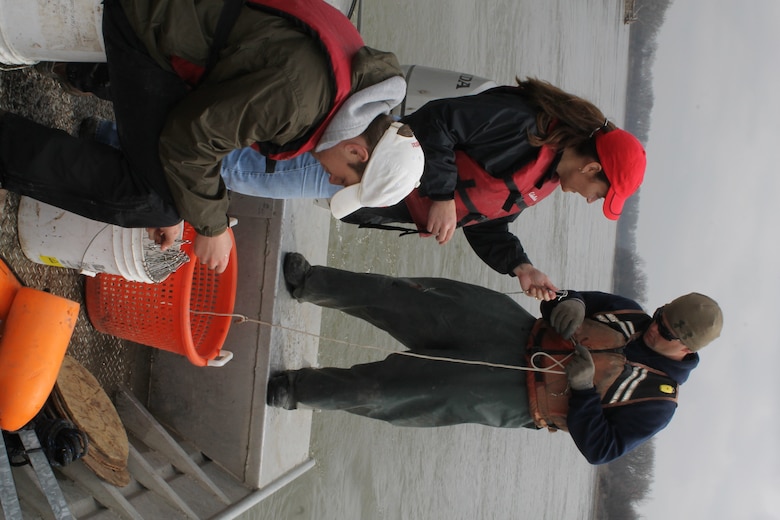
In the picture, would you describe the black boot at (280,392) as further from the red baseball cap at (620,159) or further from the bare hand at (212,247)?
the red baseball cap at (620,159)

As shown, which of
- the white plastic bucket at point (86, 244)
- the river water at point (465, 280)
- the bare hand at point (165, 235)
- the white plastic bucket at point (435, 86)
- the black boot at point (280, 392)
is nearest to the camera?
the bare hand at point (165, 235)

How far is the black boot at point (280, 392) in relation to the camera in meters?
2.30

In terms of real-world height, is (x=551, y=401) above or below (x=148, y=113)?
below

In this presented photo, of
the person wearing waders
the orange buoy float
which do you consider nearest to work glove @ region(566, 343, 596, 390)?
the person wearing waders

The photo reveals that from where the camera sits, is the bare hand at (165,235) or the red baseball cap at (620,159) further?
the red baseball cap at (620,159)

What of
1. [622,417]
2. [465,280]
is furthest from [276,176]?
[465,280]

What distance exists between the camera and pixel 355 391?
2.23 m

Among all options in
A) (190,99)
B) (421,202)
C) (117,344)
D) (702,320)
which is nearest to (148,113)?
(190,99)

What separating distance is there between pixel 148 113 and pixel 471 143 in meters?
0.94

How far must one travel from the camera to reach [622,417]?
201cm

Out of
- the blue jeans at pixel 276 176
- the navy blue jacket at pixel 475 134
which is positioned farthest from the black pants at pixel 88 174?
the navy blue jacket at pixel 475 134

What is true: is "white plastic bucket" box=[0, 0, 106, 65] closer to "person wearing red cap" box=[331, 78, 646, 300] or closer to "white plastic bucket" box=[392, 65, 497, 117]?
"person wearing red cap" box=[331, 78, 646, 300]

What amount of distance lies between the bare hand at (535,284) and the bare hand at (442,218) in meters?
0.40

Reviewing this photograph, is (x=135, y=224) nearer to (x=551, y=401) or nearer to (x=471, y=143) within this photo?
(x=471, y=143)
